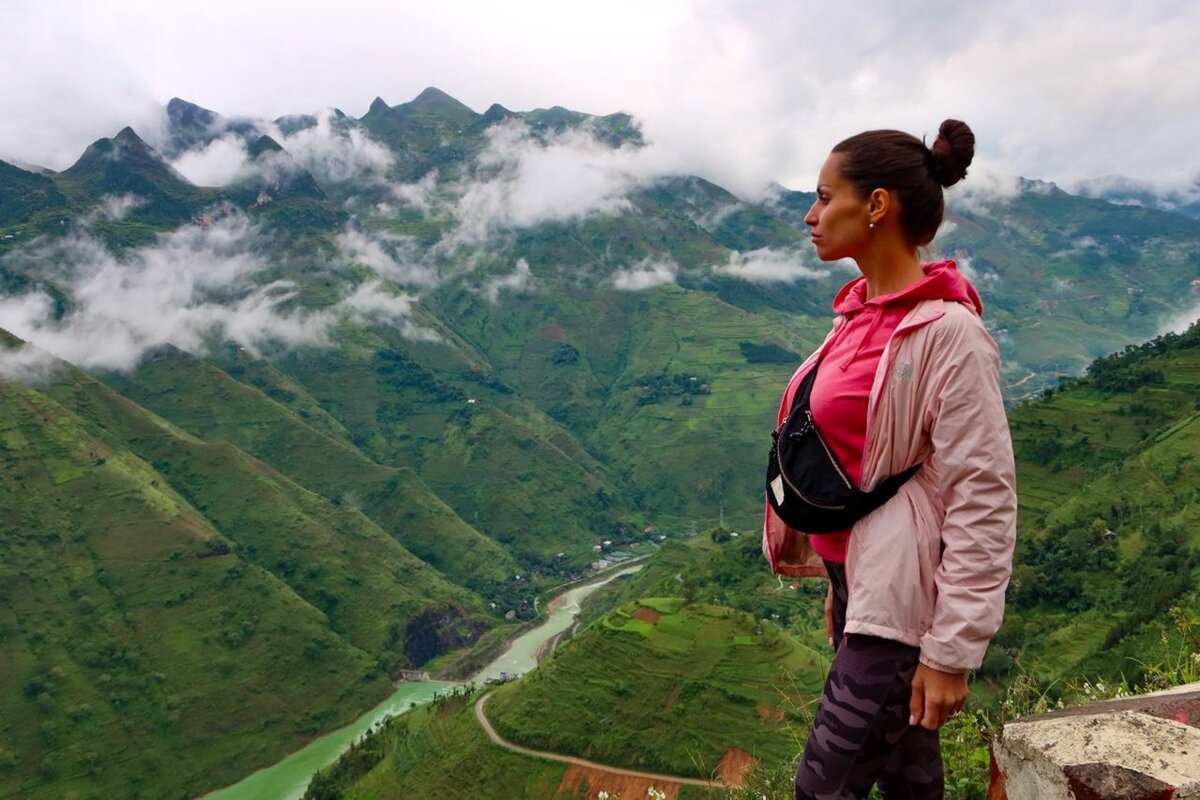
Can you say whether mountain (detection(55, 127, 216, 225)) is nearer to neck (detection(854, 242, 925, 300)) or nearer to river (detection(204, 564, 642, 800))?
river (detection(204, 564, 642, 800))

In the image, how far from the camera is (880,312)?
2682 mm

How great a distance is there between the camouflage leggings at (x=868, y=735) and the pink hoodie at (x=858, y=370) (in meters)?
0.39

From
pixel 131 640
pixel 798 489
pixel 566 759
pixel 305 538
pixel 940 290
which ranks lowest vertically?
pixel 131 640

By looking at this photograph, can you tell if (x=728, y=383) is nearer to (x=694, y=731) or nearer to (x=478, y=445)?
(x=478, y=445)

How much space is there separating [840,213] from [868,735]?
1.82m

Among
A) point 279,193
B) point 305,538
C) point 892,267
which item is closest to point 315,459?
point 305,538

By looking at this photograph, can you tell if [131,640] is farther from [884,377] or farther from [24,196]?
[24,196]

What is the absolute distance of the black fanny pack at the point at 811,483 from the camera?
250cm

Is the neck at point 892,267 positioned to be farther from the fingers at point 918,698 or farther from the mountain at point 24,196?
the mountain at point 24,196

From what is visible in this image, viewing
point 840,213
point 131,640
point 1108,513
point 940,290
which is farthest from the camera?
point 131,640

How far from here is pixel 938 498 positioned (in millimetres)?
2434

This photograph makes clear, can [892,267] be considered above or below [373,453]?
above

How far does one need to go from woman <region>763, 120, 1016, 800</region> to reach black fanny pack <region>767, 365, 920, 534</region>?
3cm

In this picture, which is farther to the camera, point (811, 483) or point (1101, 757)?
point (811, 483)
